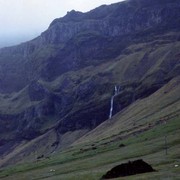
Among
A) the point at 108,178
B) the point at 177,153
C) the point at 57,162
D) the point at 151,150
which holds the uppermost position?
the point at 108,178

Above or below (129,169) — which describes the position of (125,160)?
below

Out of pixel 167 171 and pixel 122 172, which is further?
pixel 122 172

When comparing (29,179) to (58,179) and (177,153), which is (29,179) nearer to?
(58,179)

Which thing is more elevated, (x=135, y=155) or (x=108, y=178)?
(x=108, y=178)

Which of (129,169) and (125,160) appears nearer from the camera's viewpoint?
(129,169)

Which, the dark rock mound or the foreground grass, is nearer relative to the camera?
the dark rock mound

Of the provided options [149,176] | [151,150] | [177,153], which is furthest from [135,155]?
[149,176]

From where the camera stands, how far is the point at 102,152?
166875mm

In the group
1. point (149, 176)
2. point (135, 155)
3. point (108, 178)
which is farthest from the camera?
point (135, 155)

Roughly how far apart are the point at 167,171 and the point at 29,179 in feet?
171

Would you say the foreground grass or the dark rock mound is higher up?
the dark rock mound

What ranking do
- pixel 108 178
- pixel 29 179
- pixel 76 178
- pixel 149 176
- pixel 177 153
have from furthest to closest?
pixel 29 179, pixel 177 153, pixel 76 178, pixel 108 178, pixel 149 176

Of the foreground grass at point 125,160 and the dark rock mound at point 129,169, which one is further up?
the dark rock mound at point 129,169

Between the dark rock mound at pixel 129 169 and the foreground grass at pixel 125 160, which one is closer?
the dark rock mound at pixel 129 169
